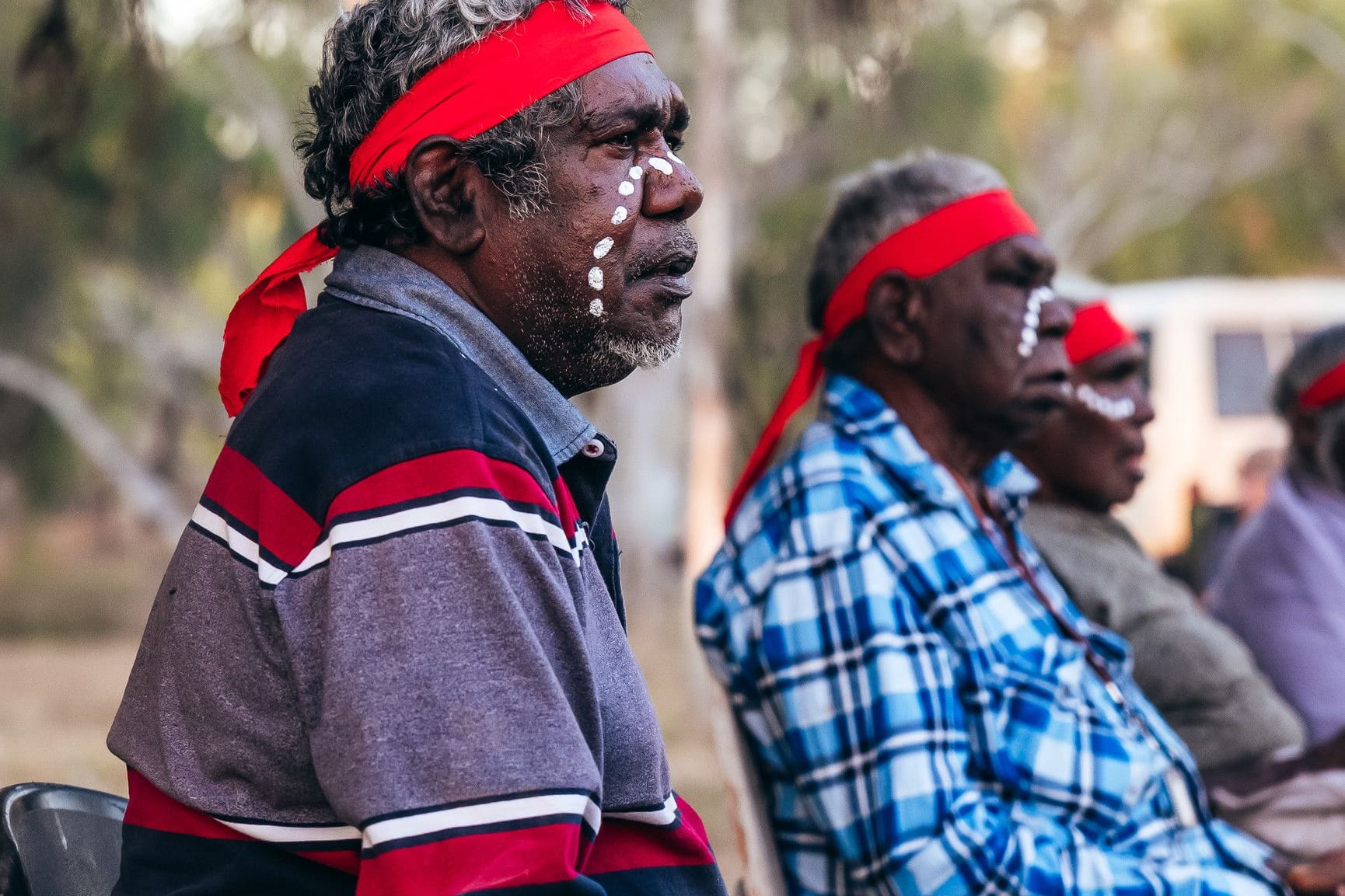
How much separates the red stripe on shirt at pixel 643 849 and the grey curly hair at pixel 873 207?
1457 millimetres

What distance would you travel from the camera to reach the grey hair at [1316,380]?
4.11m

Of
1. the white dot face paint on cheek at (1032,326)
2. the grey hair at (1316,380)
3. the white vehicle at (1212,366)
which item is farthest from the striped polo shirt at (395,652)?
the white vehicle at (1212,366)

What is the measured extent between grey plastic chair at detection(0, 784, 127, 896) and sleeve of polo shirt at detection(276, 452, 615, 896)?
1.93ft

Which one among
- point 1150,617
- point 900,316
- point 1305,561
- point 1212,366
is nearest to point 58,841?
point 900,316

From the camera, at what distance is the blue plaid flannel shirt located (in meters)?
2.32

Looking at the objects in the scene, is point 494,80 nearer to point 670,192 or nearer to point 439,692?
point 670,192

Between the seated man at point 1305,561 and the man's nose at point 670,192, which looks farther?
the seated man at point 1305,561

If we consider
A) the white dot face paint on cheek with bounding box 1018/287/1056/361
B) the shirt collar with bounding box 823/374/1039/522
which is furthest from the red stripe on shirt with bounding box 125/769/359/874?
the white dot face paint on cheek with bounding box 1018/287/1056/361

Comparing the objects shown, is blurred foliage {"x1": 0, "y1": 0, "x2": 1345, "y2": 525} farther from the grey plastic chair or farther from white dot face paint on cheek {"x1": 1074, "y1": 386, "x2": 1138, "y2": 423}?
the grey plastic chair

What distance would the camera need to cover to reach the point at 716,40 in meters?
9.02

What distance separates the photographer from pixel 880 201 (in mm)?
2992

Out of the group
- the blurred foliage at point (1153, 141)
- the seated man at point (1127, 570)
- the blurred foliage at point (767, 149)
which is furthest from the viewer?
the blurred foliage at point (1153, 141)

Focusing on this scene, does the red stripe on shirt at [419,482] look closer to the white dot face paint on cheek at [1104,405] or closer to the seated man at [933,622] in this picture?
the seated man at [933,622]

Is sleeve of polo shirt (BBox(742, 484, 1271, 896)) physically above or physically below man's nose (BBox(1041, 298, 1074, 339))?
below
